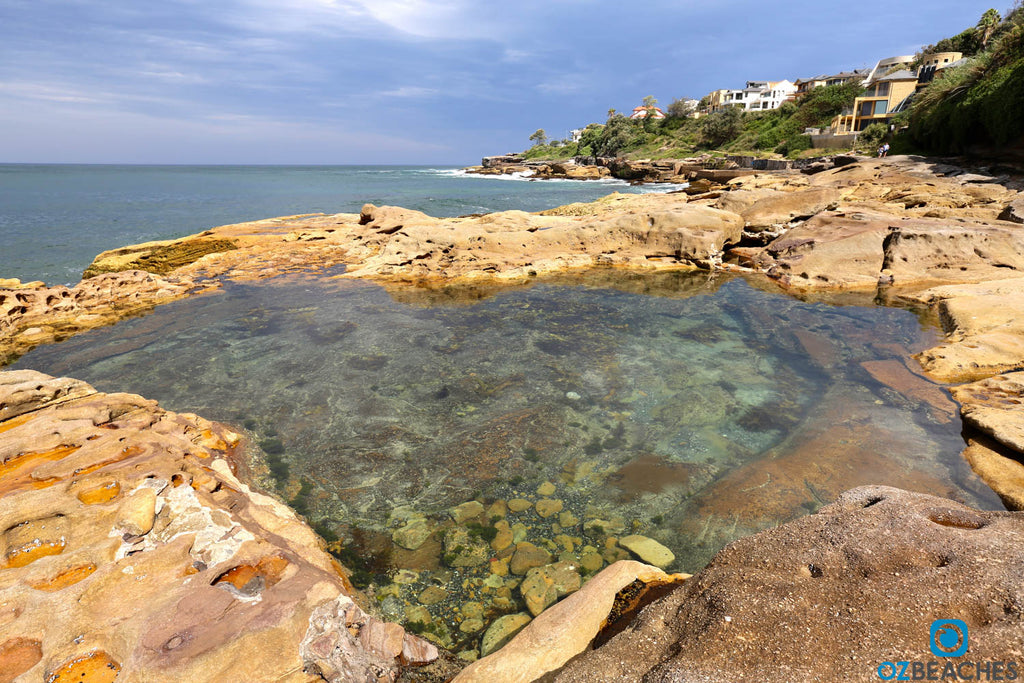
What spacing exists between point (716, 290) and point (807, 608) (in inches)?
449

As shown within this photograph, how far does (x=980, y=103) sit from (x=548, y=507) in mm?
33117

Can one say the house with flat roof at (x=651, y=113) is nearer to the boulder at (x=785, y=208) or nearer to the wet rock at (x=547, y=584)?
the boulder at (x=785, y=208)

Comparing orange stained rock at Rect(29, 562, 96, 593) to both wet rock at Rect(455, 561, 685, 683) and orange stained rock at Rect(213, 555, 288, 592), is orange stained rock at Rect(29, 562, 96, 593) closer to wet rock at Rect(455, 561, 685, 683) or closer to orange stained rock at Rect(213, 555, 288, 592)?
orange stained rock at Rect(213, 555, 288, 592)

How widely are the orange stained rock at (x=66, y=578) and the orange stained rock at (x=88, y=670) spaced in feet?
1.96

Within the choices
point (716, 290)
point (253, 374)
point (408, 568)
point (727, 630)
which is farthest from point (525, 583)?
point (716, 290)

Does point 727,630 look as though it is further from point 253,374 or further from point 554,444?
point 253,374

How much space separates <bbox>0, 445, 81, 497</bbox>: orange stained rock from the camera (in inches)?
145

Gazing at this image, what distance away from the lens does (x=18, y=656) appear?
8.19 feet

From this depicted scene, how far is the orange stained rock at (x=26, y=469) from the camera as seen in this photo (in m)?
3.68

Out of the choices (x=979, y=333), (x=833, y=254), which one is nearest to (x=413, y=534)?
(x=979, y=333)

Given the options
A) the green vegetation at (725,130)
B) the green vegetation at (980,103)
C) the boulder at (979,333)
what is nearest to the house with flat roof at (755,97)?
the green vegetation at (725,130)

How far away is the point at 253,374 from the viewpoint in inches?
303

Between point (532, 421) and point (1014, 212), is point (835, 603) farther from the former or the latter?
point (1014, 212)

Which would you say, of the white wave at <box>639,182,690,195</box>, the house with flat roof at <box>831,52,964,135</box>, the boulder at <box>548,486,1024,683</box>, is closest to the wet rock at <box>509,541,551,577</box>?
the boulder at <box>548,486,1024,683</box>
